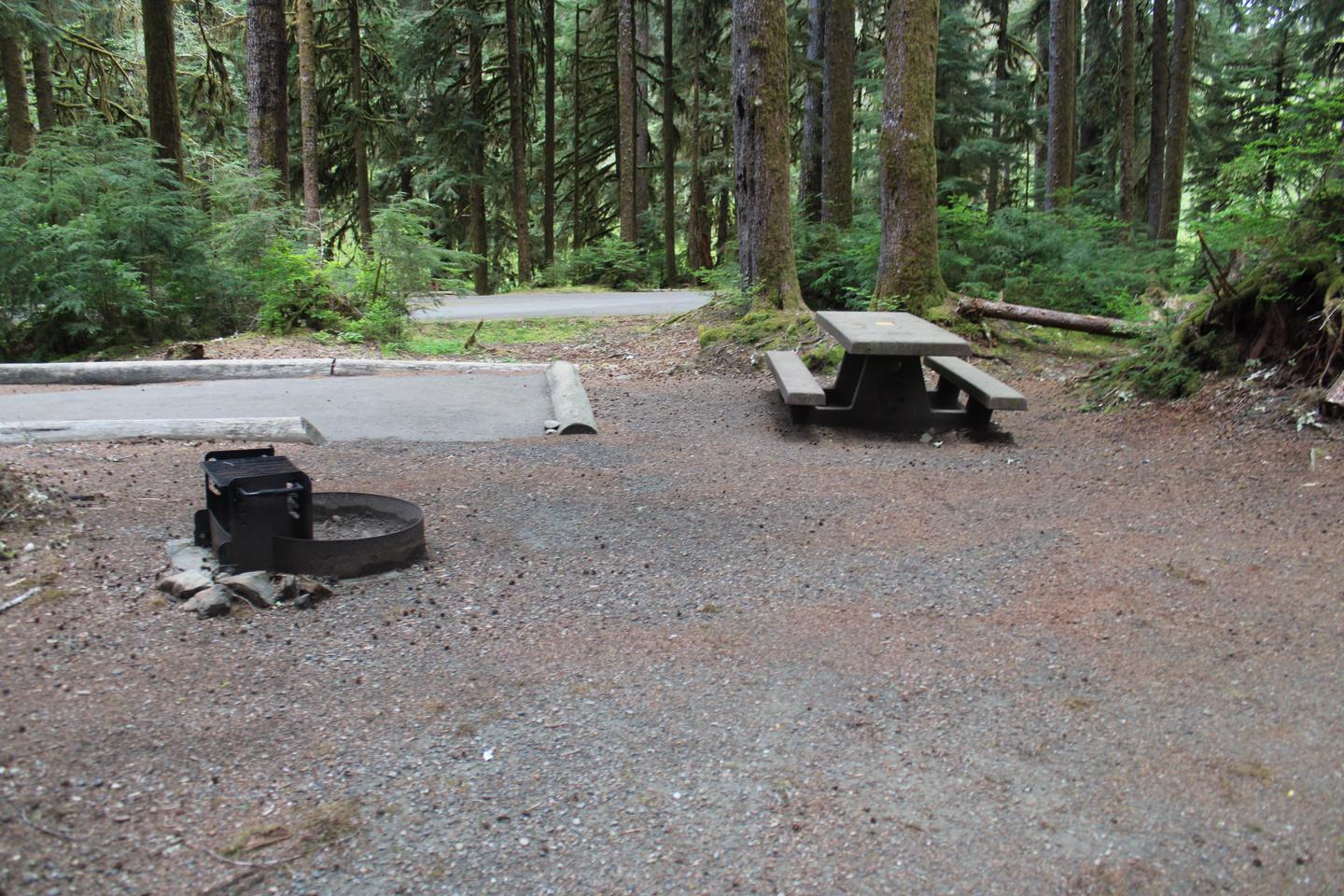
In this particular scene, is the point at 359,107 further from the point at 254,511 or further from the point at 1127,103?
the point at 254,511

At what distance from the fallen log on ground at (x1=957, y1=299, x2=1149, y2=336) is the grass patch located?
6.10 metres

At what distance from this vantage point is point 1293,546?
17.4 feet

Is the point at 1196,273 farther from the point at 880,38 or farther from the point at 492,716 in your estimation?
the point at 880,38

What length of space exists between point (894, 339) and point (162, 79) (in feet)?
40.6

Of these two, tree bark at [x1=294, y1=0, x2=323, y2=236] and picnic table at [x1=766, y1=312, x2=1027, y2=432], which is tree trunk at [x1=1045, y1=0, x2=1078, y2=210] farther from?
tree bark at [x1=294, y1=0, x2=323, y2=236]

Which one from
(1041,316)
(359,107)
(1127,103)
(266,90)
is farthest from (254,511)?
(1127,103)

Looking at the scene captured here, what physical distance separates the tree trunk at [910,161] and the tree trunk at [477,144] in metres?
17.7

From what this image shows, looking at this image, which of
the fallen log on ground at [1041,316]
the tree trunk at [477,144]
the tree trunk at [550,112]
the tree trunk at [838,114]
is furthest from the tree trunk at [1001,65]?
the fallen log on ground at [1041,316]

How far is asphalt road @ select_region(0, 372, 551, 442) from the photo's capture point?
7926mm

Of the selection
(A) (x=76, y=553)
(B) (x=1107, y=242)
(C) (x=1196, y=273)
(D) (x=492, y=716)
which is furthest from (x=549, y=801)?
(B) (x=1107, y=242)

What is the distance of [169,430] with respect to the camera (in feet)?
24.0

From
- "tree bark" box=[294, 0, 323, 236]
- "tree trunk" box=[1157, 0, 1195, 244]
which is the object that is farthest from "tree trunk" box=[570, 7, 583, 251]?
"tree trunk" box=[1157, 0, 1195, 244]

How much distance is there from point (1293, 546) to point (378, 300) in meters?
11.3

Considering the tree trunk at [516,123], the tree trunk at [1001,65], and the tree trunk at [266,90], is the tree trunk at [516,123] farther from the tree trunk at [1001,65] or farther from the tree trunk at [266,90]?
the tree trunk at [1001,65]
